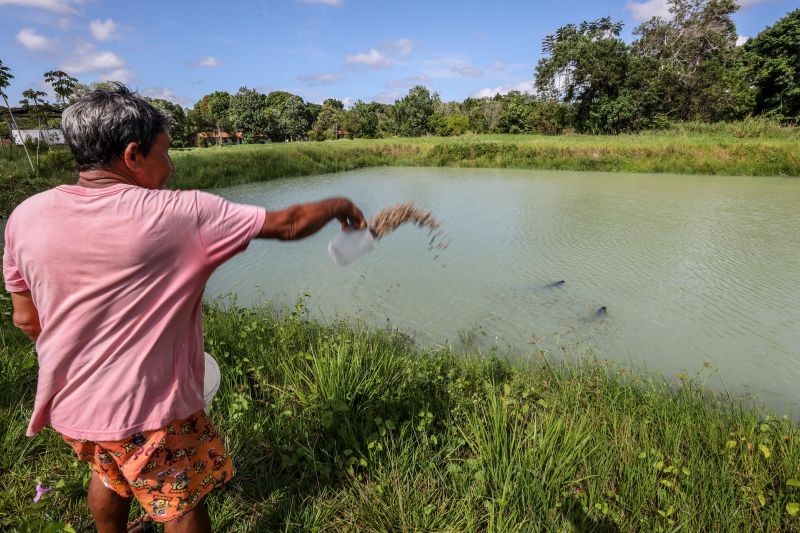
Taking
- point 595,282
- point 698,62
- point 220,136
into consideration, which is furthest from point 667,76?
point 220,136

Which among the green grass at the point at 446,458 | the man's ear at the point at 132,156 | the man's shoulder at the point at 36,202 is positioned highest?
Answer: the man's ear at the point at 132,156

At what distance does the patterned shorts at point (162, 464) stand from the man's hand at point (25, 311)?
352 millimetres

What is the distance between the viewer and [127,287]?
95 centimetres

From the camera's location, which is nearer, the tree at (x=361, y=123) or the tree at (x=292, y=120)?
the tree at (x=361, y=123)

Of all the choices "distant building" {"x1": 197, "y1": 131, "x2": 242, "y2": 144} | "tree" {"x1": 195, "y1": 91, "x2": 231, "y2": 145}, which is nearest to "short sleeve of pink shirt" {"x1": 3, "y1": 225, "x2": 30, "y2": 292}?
"distant building" {"x1": 197, "y1": 131, "x2": 242, "y2": 144}

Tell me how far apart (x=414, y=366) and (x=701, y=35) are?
34.2m

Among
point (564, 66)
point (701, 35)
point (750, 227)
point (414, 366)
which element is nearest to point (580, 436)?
point (414, 366)

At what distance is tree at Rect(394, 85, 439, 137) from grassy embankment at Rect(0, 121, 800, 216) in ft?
71.2

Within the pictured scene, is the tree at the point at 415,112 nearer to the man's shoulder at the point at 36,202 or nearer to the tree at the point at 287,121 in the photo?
the tree at the point at 287,121

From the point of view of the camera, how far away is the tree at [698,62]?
2420 cm

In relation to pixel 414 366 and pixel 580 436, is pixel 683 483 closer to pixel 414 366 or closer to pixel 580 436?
pixel 580 436

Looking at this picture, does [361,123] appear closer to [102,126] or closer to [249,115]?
[249,115]

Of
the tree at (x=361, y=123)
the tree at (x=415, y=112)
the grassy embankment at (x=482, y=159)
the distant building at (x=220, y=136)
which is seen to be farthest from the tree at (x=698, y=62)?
A: the distant building at (x=220, y=136)

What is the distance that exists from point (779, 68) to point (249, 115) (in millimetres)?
41671
